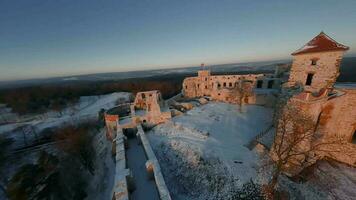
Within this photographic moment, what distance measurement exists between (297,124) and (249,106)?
17.5 metres

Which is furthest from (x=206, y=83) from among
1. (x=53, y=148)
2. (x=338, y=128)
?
(x=53, y=148)

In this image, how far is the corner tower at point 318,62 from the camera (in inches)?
556

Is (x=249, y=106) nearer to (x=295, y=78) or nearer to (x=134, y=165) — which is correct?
(x=295, y=78)

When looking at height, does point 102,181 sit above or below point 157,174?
below

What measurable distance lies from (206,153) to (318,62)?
575 inches

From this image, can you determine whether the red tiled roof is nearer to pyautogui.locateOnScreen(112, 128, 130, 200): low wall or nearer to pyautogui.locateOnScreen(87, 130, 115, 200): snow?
pyautogui.locateOnScreen(112, 128, 130, 200): low wall

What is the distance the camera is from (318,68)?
1499cm

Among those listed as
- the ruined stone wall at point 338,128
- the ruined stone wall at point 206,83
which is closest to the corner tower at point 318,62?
the ruined stone wall at point 338,128

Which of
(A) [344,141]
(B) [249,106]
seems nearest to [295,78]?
(A) [344,141]

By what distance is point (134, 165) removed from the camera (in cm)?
1284

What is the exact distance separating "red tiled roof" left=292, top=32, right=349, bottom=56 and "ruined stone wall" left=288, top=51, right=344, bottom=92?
0.40 m

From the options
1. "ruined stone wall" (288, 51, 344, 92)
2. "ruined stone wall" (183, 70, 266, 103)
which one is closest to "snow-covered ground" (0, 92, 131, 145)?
"ruined stone wall" (183, 70, 266, 103)

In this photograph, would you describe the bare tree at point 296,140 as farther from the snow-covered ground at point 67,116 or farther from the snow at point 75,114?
the snow at point 75,114

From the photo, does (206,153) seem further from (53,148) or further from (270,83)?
(53,148)
